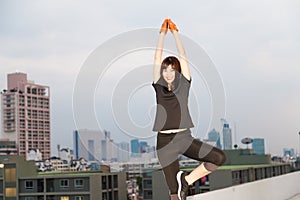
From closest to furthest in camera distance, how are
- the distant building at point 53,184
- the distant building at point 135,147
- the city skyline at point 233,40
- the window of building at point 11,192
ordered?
the distant building at point 135,147 < the city skyline at point 233,40 < the distant building at point 53,184 < the window of building at point 11,192

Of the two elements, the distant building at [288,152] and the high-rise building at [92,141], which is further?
the distant building at [288,152]

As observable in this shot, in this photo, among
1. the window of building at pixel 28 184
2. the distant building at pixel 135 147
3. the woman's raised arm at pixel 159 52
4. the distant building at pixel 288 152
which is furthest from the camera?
the window of building at pixel 28 184

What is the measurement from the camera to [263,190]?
13.7ft

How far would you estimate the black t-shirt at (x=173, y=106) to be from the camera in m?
2.39

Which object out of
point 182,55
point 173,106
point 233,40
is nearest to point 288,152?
point 233,40

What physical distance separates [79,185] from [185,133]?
11.7 metres

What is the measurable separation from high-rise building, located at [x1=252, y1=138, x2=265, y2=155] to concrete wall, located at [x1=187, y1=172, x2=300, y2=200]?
7203 mm

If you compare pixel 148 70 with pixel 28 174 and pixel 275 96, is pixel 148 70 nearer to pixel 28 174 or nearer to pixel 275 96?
pixel 275 96

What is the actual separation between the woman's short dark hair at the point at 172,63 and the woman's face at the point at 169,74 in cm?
1

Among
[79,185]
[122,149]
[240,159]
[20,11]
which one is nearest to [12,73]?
[20,11]

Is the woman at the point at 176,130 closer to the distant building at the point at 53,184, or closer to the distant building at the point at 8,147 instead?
the distant building at the point at 53,184

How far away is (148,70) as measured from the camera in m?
2.66

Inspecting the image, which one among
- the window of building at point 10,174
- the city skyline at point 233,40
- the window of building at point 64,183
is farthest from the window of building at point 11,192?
the city skyline at point 233,40

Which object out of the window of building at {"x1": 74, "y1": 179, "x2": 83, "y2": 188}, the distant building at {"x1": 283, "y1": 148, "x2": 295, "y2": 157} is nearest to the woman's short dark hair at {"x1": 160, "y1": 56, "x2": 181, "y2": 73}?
the distant building at {"x1": 283, "y1": 148, "x2": 295, "y2": 157}
